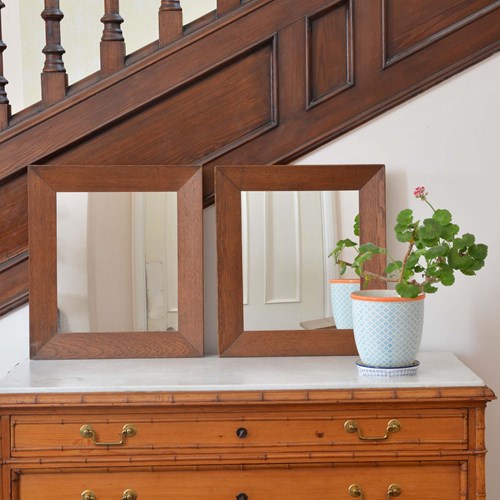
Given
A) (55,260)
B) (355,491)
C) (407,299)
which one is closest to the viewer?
(355,491)

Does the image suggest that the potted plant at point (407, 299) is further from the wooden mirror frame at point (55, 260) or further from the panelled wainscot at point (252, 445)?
the wooden mirror frame at point (55, 260)

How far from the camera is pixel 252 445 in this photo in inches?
85.4

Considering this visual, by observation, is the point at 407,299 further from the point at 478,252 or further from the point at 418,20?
the point at 418,20

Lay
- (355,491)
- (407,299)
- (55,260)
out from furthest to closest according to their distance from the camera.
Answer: (55,260) → (407,299) → (355,491)

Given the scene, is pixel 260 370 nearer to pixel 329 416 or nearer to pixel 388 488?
pixel 329 416

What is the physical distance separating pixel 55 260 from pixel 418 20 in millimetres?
1361

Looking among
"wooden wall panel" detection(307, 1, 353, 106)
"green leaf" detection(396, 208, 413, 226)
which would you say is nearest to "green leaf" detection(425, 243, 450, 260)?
"green leaf" detection(396, 208, 413, 226)

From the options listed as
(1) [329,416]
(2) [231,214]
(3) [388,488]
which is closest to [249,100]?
(2) [231,214]

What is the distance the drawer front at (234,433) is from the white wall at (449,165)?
0.54 meters

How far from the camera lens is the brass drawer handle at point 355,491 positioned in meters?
2.16

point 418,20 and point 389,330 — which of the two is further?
point 418,20

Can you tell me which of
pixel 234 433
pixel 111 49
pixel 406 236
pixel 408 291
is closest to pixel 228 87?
pixel 111 49

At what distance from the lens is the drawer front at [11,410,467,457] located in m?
2.17

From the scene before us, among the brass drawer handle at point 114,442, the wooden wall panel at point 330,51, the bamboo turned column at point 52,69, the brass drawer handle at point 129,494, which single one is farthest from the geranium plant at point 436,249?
the bamboo turned column at point 52,69
